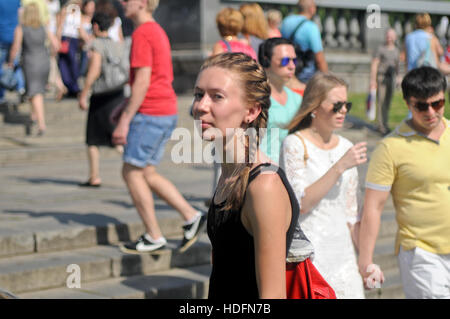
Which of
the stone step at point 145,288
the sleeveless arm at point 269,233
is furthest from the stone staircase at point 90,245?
the sleeveless arm at point 269,233

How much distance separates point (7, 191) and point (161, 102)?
2795 mm

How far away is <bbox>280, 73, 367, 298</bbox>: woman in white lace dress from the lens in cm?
425

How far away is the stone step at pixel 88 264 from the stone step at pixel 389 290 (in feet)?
4.52

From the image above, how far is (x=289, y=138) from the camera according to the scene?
4336 millimetres

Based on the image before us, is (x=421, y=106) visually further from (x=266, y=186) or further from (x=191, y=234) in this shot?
(x=191, y=234)

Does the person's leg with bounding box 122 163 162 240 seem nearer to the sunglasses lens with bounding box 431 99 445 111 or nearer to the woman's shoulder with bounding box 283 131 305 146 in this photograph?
the woman's shoulder with bounding box 283 131 305 146

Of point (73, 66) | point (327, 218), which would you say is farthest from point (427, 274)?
point (73, 66)

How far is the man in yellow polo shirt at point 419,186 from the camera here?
13.9ft

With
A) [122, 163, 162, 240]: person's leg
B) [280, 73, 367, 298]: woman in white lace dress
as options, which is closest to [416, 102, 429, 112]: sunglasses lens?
[280, 73, 367, 298]: woman in white lace dress

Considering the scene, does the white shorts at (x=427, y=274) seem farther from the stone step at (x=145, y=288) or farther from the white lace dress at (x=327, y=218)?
the stone step at (x=145, y=288)

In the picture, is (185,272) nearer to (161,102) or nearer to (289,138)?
(161,102)

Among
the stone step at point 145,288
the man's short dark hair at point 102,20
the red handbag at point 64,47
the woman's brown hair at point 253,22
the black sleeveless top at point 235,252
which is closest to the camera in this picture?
the black sleeveless top at point 235,252
